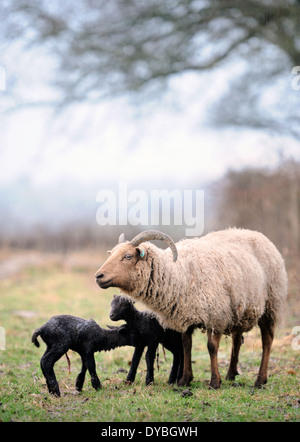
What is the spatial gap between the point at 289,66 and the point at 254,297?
26.1 feet

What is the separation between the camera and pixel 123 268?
6.37m

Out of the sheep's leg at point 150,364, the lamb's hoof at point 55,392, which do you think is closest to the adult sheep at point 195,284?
the sheep's leg at point 150,364

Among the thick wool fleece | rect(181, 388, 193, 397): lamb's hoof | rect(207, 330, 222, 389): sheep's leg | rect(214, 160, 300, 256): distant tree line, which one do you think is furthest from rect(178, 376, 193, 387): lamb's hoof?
→ rect(214, 160, 300, 256): distant tree line

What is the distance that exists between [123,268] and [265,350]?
263cm

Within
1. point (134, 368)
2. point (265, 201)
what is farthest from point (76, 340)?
point (265, 201)

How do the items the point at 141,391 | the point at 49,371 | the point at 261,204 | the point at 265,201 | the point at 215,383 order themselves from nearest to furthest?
the point at 49,371, the point at 141,391, the point at 215,383, the point at 265,201, the point at 261,204

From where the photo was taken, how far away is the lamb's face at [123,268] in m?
6.23

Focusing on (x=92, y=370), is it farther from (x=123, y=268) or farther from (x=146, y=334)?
(x=123, y=268)

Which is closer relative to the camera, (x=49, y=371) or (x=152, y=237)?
(x=49, y=371)

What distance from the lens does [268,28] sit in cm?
1266

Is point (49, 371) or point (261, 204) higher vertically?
point (261, 204)

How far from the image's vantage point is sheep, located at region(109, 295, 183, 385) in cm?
688

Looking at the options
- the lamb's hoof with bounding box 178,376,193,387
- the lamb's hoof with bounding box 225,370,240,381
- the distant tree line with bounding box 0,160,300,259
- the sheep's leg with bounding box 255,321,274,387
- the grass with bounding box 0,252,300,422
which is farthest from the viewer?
the distant tree line with bounding box 0,160,300,259

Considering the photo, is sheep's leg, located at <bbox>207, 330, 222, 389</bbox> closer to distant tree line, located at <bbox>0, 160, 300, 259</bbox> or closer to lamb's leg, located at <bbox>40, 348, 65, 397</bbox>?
lamb's leg, located at <bbox>40, 348, 65, 397</bbox>
